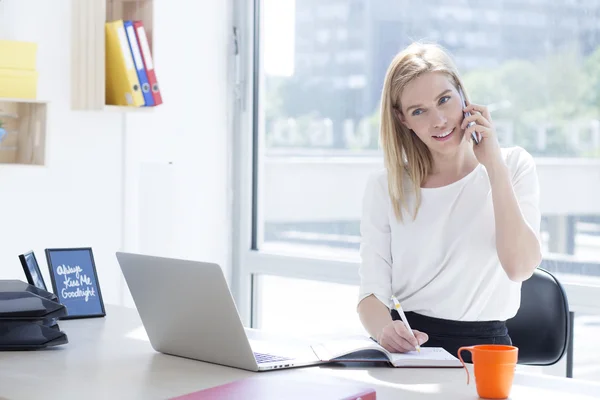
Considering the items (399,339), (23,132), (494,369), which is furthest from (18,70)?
(494,369)

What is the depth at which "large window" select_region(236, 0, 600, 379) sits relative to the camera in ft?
10.5

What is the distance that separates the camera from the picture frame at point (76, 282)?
8.15 feet

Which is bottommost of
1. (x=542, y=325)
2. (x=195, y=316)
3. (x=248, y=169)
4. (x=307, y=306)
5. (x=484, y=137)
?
(x=307, y=306)

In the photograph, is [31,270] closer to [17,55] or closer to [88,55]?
[17,55]

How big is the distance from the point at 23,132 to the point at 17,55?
0.95ft

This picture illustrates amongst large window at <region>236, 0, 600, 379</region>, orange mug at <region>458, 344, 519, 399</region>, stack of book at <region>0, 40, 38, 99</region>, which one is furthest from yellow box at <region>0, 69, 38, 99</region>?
orange mug at <region>458, 344, 519, 399</region>

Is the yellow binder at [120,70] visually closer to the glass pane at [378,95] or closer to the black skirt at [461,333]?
the glass pane at [378,95]

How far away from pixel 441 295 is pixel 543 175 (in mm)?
1125

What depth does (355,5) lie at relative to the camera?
12.4 ft

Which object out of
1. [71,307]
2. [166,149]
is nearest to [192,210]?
[166,149]

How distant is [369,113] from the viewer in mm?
3814

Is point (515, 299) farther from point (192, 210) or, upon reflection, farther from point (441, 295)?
point (192, 210)

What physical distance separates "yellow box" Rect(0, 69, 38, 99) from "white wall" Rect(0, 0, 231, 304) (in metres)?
0.11

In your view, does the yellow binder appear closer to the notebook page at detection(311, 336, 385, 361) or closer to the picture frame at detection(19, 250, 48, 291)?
the picture frame at detection(19, 250, 48, 291)
